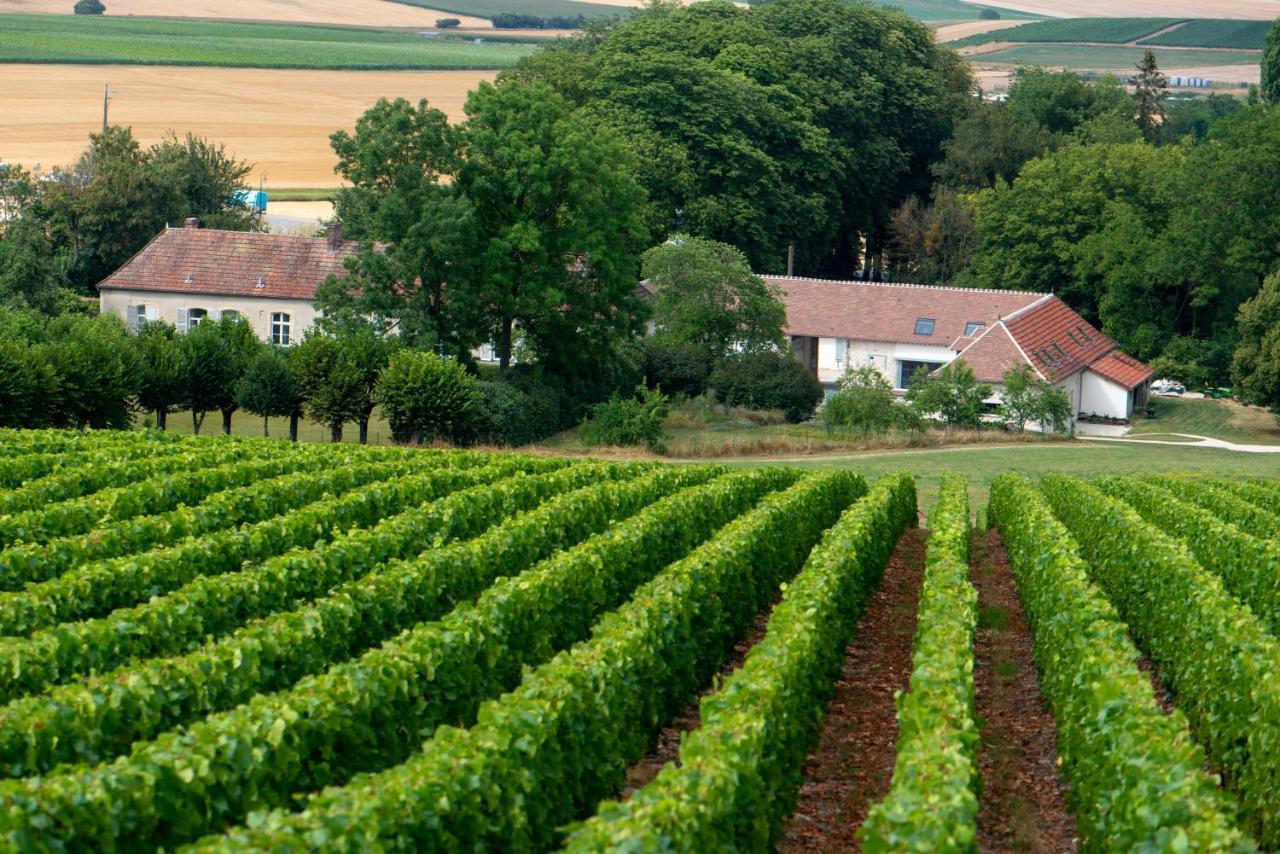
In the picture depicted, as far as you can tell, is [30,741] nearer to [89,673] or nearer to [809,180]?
[89,673]

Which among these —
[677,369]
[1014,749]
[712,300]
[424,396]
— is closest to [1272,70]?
[712,300]

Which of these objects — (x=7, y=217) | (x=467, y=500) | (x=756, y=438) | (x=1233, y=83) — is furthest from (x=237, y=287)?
(x=1233, y=83)

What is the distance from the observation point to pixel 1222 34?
6383 inches

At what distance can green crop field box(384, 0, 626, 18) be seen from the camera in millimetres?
144500

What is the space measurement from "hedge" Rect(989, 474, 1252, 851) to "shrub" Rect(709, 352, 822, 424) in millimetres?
41528

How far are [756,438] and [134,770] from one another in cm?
4290

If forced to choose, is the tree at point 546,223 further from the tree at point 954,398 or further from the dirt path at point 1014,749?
the dirt path at point 1014,749

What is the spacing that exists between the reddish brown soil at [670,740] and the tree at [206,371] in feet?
107

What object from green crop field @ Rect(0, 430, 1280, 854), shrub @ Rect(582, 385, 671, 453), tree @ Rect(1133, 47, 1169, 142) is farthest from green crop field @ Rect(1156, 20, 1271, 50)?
green crop field @ Rect(0, 430, 1280, 854)

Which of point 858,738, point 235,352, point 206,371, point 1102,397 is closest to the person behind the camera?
point 858,738

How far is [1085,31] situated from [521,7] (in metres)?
61.7

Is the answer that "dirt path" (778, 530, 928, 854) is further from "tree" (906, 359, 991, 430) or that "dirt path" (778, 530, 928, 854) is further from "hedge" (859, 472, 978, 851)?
"tree" (906, 359, 991, 430)

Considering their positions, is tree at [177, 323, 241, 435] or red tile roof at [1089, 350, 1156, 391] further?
red tile roof at [1089, 350, 1156, 391]

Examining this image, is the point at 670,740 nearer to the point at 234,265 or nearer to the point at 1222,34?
the point at 234,265
